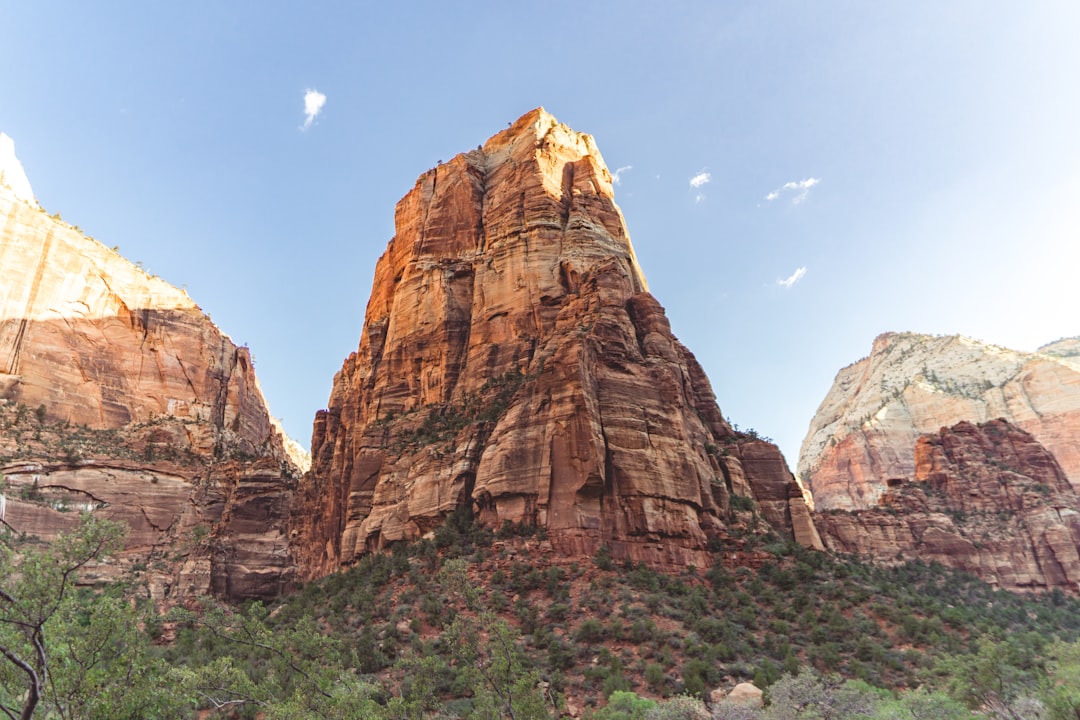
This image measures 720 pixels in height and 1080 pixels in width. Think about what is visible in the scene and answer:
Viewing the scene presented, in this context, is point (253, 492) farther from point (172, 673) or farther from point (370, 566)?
point (172, 673)

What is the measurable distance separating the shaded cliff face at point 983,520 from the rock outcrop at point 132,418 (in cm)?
4224

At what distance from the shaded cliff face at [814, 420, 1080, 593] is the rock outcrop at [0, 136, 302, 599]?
42.2m

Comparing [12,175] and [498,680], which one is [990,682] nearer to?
[498,680]

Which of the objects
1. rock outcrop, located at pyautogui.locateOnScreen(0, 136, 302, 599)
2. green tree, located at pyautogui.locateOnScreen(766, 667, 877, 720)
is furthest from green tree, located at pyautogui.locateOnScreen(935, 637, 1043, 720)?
rock outcrop, located at pyautogui.locateOnScreen(0, 136, 302, 599)

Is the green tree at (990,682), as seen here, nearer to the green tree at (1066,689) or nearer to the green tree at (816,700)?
the green tree at (1066,689)

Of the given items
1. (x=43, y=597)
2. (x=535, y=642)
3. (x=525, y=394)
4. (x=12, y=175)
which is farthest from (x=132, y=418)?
(x=43, y=597)

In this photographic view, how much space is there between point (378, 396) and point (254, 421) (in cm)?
3384

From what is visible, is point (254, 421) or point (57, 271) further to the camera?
point (254, 421)

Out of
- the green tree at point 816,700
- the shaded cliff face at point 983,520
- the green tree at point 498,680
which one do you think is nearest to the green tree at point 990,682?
the green tree at point 816,700

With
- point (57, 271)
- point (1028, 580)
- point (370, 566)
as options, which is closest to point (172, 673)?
point (370, 566)

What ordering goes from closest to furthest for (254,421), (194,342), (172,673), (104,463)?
(172,673)
(104,463)
(194,342)
(254,421)

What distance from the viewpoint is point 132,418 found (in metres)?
63.2

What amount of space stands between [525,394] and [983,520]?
39760 millimetres

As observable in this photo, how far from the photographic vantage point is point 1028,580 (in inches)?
1900
